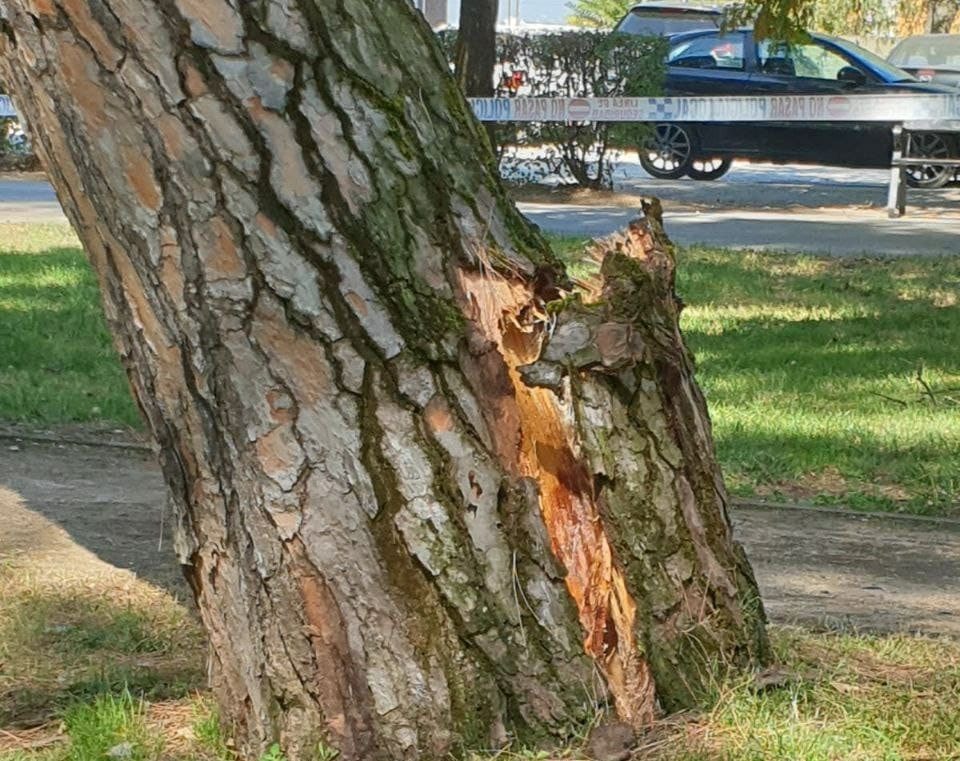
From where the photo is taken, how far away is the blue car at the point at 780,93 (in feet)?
66.5

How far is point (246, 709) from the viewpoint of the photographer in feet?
10.5

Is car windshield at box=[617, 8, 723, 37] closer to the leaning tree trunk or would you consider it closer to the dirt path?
the dirt path

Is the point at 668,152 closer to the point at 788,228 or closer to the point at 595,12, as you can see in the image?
the point at 788,228

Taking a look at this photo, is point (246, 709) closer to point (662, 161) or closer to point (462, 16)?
Answer: point (462, 16)

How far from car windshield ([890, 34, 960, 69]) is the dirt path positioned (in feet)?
62.5

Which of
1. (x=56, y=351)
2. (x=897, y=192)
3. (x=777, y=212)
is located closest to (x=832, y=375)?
(x=56, y=351)

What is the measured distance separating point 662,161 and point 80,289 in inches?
519

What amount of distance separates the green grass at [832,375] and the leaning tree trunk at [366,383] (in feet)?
9.47

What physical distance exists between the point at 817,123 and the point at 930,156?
1.52m

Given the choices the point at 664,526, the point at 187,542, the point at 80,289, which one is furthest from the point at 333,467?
the point at 80,289

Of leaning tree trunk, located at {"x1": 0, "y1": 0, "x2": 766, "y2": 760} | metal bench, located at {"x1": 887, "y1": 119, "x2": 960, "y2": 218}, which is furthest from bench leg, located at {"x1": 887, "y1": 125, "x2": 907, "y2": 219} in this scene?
leaning tree trunk, located at {"x1": 0, "y1": 0, "x2": 766, "y2": 760}

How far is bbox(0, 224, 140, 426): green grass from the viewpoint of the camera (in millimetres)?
7090

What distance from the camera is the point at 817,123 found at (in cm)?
2045


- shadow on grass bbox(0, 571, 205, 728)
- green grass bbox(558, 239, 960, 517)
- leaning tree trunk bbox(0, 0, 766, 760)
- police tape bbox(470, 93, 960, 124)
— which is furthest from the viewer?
police tape bbox(470, 93, 960, 124)
